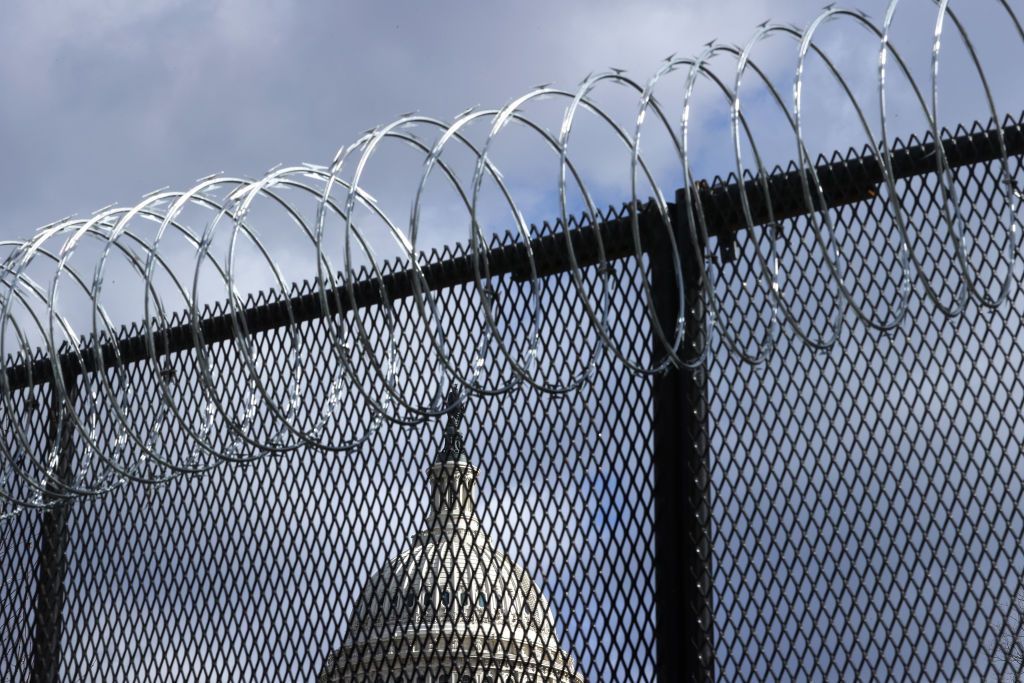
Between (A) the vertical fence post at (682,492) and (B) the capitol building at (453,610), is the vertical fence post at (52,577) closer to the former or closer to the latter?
(B) the capitol building at (453,610)

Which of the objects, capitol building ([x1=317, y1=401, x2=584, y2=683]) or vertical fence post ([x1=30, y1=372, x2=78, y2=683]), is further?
vertical fence post ([x1=30, y1=372, x2=78, y2=683])

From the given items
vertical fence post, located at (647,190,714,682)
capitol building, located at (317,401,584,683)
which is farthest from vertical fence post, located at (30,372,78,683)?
vertical fence post, located at (647,190,714,682)

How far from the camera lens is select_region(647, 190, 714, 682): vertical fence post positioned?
7.68 m

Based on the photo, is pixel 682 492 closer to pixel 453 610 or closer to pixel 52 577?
pixel 453 610

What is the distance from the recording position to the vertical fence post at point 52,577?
35.0 feet

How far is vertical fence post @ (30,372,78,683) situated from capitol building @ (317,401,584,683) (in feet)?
8.06

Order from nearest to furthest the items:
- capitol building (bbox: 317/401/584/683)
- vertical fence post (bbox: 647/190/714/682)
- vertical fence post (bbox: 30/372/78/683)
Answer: vertical fence post (bbox: 647/190/714/682)
capitol building (bbox: 317/401/584/683)
vertical fence post (bbox: 30/372/78/683)

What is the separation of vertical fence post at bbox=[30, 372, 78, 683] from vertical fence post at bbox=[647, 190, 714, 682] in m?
4.73

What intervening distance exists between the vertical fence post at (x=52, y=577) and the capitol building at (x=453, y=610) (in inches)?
96.7

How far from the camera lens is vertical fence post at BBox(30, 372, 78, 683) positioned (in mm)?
10656

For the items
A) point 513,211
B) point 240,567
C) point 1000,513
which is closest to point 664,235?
point 513,211

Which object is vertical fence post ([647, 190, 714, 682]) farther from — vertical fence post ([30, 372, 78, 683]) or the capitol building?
vertical fence post ([30, 372, 78, 683])

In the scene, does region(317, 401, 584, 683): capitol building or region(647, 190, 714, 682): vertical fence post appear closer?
region(647, 190, 714, 682): vertical fence post

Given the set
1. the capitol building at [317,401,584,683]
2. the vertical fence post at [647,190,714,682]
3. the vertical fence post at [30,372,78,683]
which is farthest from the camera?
the vertical fence post at [30,372,78,683]
